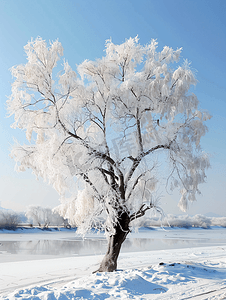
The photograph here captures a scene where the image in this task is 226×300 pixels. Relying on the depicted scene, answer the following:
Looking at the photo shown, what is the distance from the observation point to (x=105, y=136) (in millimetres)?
6773

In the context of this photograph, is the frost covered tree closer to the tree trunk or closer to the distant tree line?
the tree trunk

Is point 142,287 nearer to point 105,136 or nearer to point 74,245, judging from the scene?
point 105,136

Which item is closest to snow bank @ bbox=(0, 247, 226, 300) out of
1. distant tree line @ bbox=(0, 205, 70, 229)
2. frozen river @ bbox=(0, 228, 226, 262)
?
frozen river @ bbox=(0, 228, 226, 262)

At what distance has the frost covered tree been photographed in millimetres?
6445

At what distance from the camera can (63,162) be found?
6.30 metres

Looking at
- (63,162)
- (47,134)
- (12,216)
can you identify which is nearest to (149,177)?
(63,162)

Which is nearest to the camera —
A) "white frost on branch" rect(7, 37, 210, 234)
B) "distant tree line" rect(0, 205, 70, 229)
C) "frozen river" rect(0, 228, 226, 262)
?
"white frost on branch" rect(7, 37, 210, 234)

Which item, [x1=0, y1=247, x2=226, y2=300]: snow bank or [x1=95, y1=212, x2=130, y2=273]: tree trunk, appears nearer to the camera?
[x1=0, y1=247, x2=226, y2=300]: snow bank

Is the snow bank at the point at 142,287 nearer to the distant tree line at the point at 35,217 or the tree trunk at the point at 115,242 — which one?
the tree trunk at the point at 115,242

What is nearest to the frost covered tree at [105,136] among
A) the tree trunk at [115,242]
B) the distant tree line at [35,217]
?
the tree trunk at [115,242]

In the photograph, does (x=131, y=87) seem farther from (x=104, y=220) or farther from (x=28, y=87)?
(x=104, y=220)

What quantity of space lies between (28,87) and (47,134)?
1.18 meters

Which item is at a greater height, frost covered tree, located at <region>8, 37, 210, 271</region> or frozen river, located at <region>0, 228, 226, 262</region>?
frost covered tree, located at <region>8, 37, 210, 271</region>

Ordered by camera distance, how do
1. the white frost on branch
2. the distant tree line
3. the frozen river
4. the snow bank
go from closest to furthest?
the snow bank < the white frost on branch < the frozen river < the distant tree line
